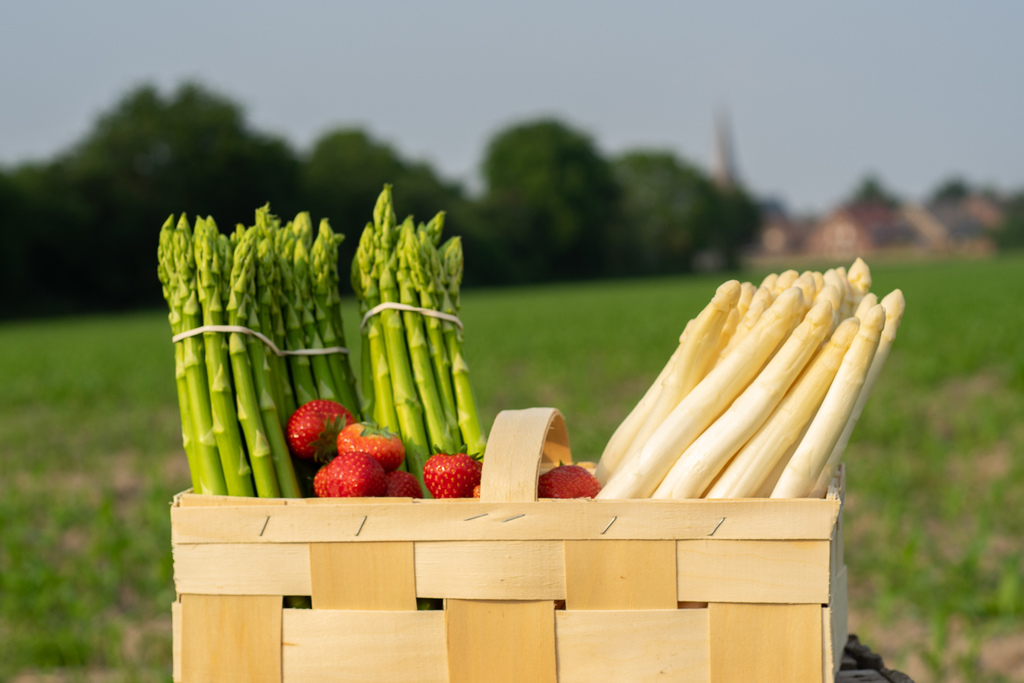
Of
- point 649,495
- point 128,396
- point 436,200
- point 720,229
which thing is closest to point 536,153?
point 436,200

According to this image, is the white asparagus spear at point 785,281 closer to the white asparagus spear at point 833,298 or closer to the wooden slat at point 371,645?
the white asparagus spear at point 833,298

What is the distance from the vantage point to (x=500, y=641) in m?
1.65

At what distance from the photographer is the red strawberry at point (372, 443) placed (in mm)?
1945

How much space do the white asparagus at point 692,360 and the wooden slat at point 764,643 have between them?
1.25 feet

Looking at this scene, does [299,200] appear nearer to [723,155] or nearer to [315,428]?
[315,428]

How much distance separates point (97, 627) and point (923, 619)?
14.8ft

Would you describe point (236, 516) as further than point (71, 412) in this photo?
No

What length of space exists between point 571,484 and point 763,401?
0.43 metres

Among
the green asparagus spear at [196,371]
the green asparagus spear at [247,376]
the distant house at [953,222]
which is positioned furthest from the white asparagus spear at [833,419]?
the distant house at [953,222]

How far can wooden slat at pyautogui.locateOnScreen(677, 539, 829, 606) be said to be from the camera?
157 cm

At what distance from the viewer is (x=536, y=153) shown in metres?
71.3

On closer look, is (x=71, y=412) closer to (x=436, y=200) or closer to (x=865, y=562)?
(x=865, y=562)

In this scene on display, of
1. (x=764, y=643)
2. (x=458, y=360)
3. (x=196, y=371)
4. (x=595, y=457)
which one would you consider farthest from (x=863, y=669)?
(x=595, y=457)

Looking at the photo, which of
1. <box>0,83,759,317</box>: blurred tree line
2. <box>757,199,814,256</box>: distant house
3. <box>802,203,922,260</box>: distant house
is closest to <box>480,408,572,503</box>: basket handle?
<box>0,83,759,317</box>: blurred tree line
